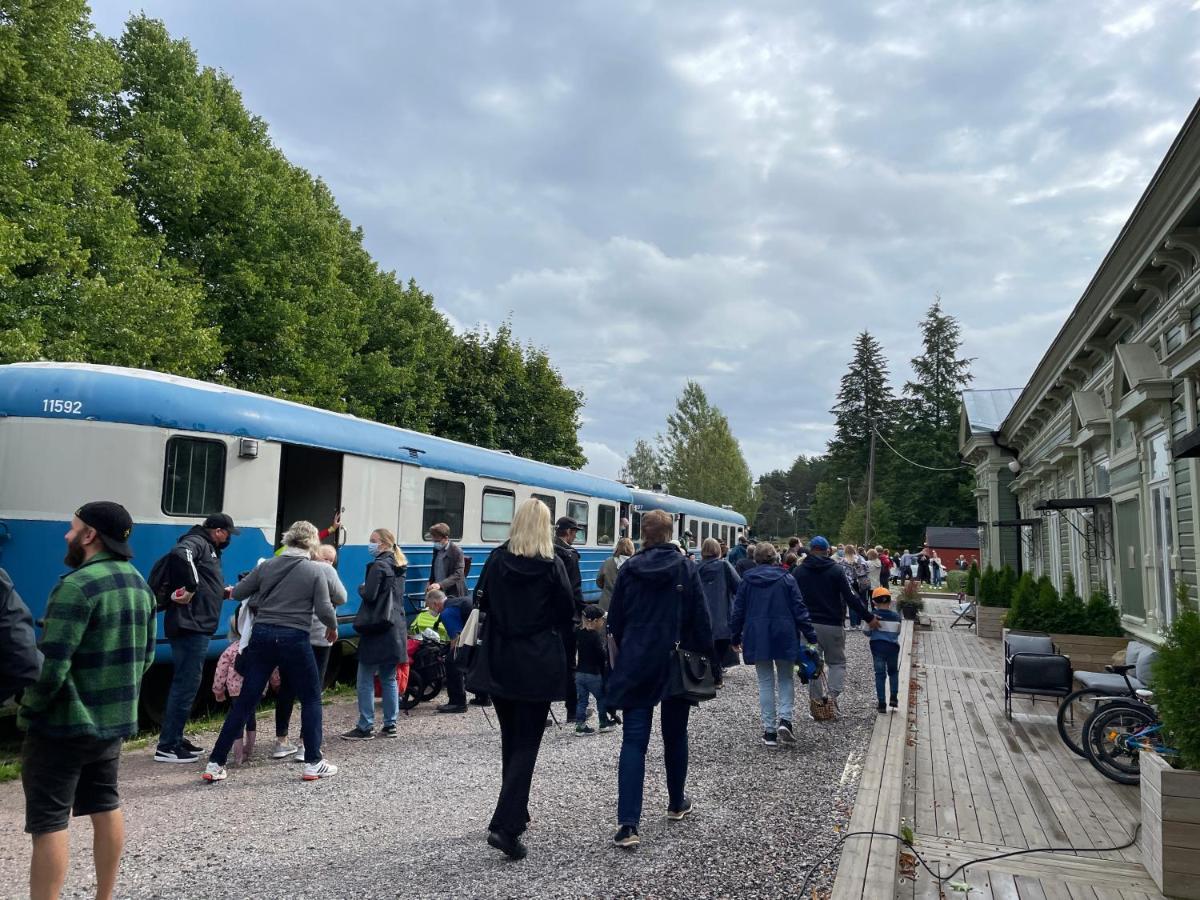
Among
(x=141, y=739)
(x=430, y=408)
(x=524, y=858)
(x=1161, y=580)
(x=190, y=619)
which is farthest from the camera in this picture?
(x=430, y=408)

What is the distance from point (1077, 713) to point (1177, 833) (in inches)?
167

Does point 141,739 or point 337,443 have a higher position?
point 337,443

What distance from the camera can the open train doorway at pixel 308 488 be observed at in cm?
995

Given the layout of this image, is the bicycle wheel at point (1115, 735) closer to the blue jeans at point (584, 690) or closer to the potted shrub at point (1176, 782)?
the potted shrub at point (1176, 782)

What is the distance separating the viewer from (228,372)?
2073 centimetres

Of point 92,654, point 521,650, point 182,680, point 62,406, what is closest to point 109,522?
point 92,654

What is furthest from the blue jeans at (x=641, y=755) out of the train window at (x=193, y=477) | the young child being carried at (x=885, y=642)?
the train window at (x=193, y=477)

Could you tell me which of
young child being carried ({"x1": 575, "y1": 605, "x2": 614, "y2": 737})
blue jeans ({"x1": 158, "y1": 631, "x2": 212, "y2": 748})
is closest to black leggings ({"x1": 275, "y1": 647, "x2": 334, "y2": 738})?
blue jeans ({"x1": 158, "y1": 631, "x2": 212, "y2": 748})

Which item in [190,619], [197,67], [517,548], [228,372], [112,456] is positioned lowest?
[190,619]

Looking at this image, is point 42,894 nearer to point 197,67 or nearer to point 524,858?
point 524,858

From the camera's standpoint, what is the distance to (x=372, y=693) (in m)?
7.14

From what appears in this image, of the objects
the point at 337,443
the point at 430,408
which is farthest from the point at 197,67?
the point at 337,443

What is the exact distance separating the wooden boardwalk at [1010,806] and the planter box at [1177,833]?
0.12 meters

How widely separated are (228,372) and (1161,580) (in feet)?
64.2
